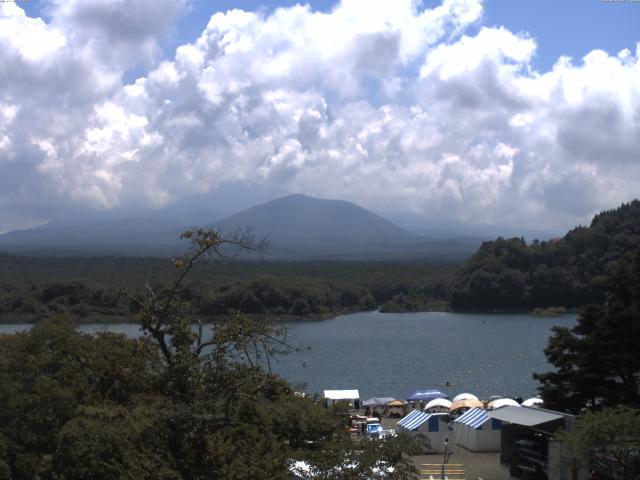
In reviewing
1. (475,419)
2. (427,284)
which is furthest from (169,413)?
(427,284)

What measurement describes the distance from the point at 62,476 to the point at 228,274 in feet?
222

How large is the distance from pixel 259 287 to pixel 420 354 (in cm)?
2107

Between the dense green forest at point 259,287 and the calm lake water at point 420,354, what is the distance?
3.15 m

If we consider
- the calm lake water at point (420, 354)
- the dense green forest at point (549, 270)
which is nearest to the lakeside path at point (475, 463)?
the calm lake water at point (420, 354)

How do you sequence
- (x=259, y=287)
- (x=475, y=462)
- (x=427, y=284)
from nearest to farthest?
1. (x=475, y=462)
2. (x=259, y=287)
3. (x=427, y=284)

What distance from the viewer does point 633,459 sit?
1148cm

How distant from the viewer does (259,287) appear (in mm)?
62812

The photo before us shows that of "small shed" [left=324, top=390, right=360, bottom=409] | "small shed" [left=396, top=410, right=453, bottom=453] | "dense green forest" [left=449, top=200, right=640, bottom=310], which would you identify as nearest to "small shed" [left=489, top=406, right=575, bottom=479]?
"small shed" [left=396, top=410, right=453, bottom=453]

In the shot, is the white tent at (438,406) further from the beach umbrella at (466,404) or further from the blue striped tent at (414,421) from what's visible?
the blue striped tent at (414,421)

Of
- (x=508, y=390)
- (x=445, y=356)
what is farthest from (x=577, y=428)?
(x=445, y=356)

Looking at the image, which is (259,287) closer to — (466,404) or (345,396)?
(345,396)

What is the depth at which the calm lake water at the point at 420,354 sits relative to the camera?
1339 inches

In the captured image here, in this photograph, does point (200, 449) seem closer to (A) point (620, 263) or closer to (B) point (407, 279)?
(A) point (620, 263)

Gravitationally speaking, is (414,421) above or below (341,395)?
above
